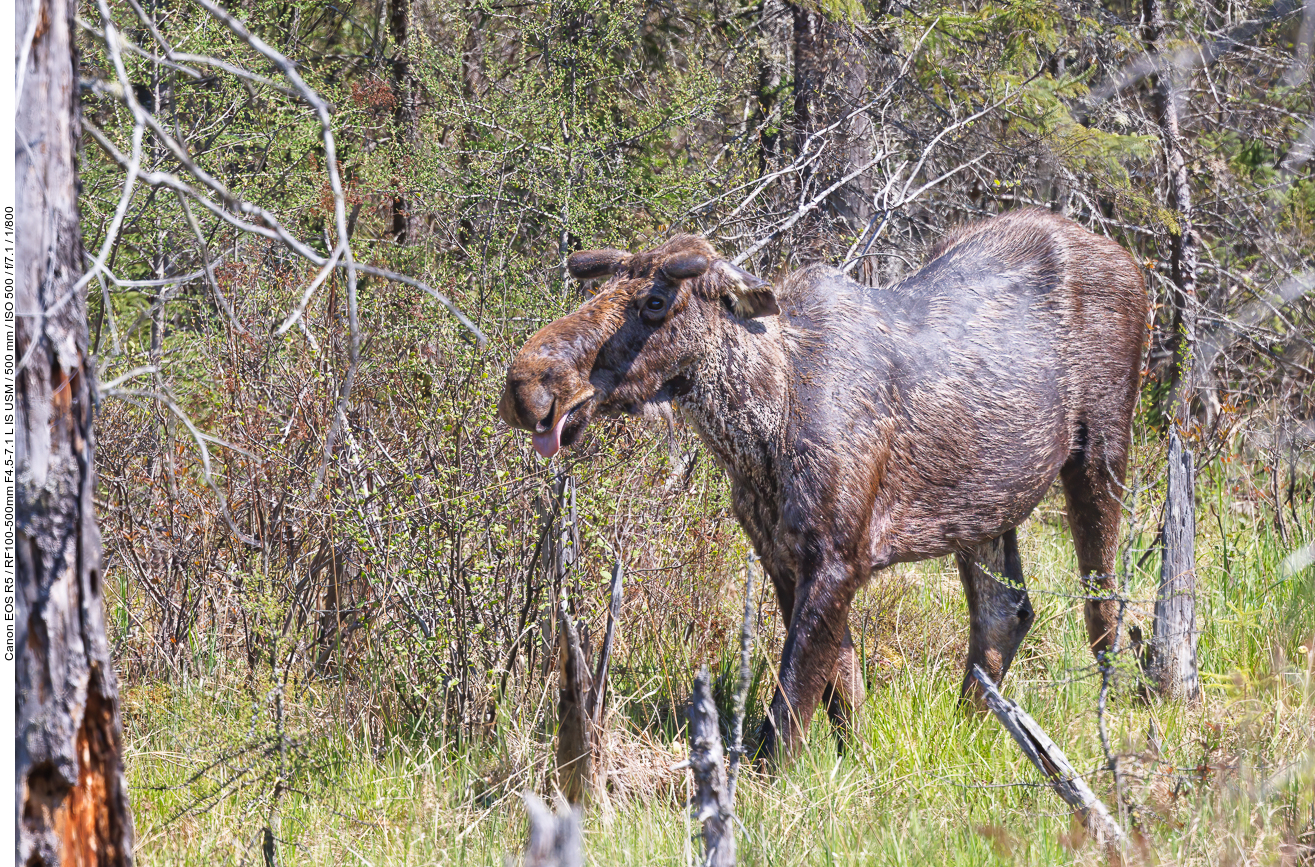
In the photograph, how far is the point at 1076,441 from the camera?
5617mm

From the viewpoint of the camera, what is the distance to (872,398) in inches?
191

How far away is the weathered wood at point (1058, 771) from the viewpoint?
3438 millimetres

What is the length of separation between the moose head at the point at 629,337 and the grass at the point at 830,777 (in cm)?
125

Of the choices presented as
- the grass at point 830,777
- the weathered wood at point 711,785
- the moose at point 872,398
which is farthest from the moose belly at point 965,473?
the weathered wood at point 711,785

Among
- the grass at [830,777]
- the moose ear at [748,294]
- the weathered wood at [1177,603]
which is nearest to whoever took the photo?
the grass at [830,777]

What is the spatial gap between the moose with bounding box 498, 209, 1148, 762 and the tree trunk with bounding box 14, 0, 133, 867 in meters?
1.66

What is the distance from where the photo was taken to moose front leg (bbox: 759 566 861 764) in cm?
448

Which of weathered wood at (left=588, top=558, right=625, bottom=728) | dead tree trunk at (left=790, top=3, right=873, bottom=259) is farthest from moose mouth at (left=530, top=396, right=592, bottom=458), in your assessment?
dead tree trunk at (left=790, top=3, right=873, bottom=259)

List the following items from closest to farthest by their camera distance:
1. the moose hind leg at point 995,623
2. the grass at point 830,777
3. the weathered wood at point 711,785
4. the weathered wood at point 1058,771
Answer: the weathered wood at point 711,785
the weathered wood at point 1058,771
the grass at point 830,777
the moose hind leg at point 995,623

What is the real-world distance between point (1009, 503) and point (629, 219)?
236 cm

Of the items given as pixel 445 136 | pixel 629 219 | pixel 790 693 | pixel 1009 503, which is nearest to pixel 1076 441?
pixel 1009 503

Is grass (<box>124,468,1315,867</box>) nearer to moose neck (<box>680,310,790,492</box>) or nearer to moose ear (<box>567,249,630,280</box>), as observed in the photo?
moose neck (<box>680,310,790,492</box>)

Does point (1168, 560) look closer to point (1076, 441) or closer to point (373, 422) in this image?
point (1076, 441)

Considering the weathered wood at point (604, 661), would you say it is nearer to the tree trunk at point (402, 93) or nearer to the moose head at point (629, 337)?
the moose head at point (629, 337)
